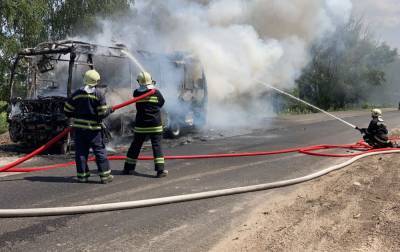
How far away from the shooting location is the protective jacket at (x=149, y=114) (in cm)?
746

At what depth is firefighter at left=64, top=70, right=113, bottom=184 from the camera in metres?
6.72

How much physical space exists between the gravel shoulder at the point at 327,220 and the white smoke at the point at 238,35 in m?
9.03

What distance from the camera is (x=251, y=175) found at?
300 inches

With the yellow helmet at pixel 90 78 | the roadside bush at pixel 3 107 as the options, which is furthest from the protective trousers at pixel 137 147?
the roadside bush at pixel 3 107

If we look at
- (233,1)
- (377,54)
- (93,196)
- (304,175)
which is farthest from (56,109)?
(377,54)

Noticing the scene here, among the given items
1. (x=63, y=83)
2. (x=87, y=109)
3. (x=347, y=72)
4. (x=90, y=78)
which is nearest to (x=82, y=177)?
(x=87, y=109)

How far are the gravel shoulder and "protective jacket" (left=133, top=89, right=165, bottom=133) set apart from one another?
7.64 ft

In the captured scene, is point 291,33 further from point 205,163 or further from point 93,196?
point 93,196

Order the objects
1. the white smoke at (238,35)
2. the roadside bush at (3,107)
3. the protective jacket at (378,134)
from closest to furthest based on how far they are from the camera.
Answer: the protective jacket at (378,134)
the white smoke at (238,35)
the roadside bush at (3,107)

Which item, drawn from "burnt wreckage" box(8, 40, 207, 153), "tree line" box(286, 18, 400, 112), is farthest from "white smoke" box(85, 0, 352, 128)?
"tree line" box(286, 18, 400, 112)

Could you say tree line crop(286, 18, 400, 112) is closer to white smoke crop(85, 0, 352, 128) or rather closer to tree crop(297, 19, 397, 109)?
tree crop(297, 19, 397, 109)

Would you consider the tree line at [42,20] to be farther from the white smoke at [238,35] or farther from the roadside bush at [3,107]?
the white smoke at [238,35]

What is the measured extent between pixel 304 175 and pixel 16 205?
4.44 meters

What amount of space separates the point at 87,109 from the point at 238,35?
10111mm
